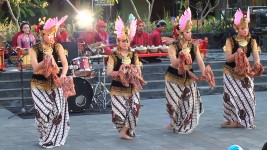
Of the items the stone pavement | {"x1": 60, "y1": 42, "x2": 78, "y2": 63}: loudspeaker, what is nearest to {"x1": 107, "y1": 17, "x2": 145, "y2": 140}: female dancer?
the stone pavement

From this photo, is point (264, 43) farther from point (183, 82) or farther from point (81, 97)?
point (183, 82)

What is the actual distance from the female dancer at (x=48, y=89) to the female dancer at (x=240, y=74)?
2570 mm

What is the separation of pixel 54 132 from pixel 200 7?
58.4 feet

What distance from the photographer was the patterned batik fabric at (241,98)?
9430 millimetres

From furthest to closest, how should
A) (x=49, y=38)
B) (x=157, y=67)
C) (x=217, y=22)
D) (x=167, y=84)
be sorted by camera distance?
1. (x=217, y=22)
2. (x=157, y=67)
3. (x=167, y=84)
4. (x=49, y=38)

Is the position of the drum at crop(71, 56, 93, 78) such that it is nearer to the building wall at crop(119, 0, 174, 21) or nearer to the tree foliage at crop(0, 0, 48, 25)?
the tree foliage at crop(0, 0, 48, 25)

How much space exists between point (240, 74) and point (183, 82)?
921 mm

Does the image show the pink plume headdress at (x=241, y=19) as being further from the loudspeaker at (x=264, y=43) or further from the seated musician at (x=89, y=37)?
the loudspeaker at (x=264, y=43)

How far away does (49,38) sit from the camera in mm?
8320

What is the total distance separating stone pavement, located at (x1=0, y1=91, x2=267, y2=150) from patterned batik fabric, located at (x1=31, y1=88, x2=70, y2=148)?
0.19 m

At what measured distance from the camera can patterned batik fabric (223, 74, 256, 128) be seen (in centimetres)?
943

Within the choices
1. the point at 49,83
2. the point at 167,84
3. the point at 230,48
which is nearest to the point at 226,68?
the point at 230,48

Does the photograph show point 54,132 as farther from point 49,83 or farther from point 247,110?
point 247,110

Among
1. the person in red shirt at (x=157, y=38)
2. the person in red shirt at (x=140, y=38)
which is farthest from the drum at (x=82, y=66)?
the person in red shirt at (x=157, y=38)
